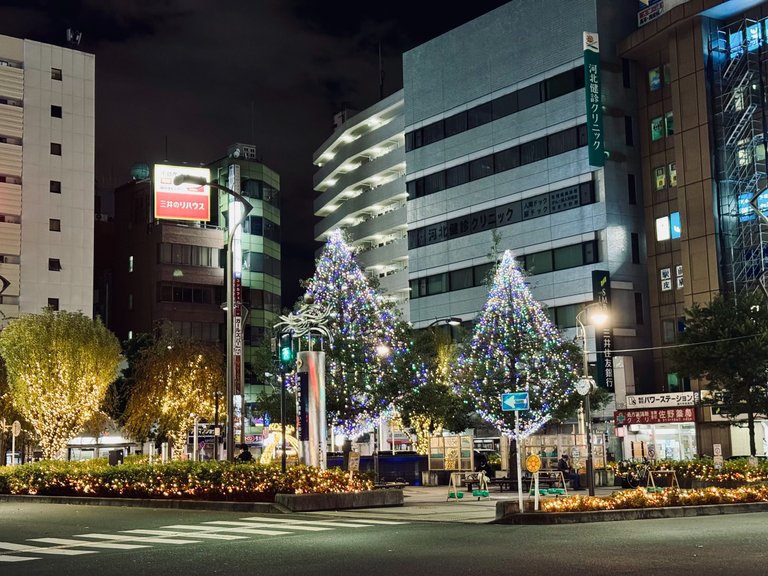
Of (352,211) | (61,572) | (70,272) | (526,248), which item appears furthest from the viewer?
(352,211)

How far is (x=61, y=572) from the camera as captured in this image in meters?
14.7

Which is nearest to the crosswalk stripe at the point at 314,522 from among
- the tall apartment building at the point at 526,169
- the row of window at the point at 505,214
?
the tall apartment building at the point at 526,169

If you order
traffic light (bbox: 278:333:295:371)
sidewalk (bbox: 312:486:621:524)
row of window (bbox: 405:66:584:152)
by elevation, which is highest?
row of window (bbox: 405:66:584:152)

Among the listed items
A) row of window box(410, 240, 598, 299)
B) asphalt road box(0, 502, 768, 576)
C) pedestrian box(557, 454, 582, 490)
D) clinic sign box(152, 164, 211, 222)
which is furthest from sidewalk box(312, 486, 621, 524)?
clinic sign box(152, 164, 211, 222)

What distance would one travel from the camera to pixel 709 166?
197 ft

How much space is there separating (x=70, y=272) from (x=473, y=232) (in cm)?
3458

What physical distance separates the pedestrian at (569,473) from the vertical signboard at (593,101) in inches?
1103

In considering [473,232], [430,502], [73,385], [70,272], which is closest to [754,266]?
[473,232]

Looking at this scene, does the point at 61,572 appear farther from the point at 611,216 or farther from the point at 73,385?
the point at 611,216

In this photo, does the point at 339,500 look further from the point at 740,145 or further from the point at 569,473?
the point at 740,145

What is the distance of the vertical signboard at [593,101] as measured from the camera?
6388 cm

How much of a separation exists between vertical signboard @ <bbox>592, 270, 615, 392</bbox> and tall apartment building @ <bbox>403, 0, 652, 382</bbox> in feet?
2.28

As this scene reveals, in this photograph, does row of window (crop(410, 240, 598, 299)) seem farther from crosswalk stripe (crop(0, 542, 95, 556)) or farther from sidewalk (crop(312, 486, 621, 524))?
crosswalk stripe (crop(0, 542, 95, 556))

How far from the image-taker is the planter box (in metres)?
26.9
